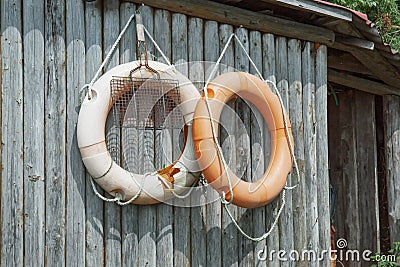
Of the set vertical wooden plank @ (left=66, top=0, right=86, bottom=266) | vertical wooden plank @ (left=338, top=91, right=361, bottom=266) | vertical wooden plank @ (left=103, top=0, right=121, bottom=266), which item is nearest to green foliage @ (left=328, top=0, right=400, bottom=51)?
vertical wooden plank @ (left=338, top=91, right=361, bottom=266)

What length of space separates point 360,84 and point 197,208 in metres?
2.78

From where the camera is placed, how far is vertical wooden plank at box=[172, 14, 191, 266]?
535cm

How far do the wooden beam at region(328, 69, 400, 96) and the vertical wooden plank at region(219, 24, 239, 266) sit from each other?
1924 millimetres

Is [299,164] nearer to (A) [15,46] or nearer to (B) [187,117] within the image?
(B) [187,117]

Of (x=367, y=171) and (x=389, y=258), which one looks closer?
(x=389, y=258)

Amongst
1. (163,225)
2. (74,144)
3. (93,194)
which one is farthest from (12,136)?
(163,225)

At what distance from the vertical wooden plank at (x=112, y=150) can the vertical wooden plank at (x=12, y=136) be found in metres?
0.56

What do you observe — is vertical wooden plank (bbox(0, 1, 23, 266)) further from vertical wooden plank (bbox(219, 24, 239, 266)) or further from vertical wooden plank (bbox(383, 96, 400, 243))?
vertical wooden plank (bbox(383, 96, 400, 243))

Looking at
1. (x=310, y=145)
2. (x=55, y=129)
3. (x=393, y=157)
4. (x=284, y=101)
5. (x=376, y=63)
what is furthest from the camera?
(x=393, y=157)

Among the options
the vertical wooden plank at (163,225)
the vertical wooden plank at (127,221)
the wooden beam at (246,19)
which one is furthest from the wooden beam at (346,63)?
the vertical wooden plank at (127,221)

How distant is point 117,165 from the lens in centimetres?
502

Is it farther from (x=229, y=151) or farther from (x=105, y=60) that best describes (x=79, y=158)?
(x=229, y=151)

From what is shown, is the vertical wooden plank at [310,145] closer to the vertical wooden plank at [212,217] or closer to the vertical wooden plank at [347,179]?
the vertical wooden plank at [212,217]

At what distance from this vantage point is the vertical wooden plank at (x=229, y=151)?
5.58 meters
